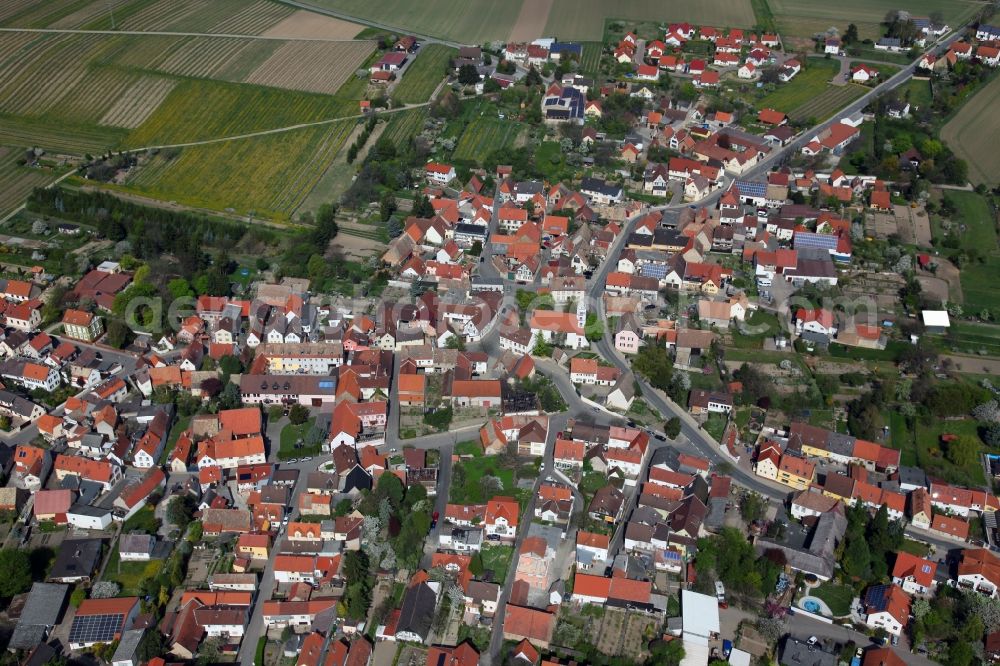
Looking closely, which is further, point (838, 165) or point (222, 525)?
point (838, 165)

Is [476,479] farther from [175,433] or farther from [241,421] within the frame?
[175,433]

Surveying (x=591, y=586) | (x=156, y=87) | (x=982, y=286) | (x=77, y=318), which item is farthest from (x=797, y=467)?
(x=156, y=87)

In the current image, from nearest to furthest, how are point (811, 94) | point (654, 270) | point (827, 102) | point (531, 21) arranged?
point (654, 270) < point (827, 102) < point (811, 94) < point (531, 21)

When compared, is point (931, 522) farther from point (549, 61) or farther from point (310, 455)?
point (549, 61)

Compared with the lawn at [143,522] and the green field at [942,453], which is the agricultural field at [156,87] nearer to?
the lawn at [143,522]

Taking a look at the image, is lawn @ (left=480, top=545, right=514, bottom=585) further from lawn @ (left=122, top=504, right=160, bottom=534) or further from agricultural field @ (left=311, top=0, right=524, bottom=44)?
agricultural field @ (left=311, top=0, right=524, bottom=44)

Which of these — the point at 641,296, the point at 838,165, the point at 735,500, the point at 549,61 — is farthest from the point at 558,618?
Answer: the point at 549,61
